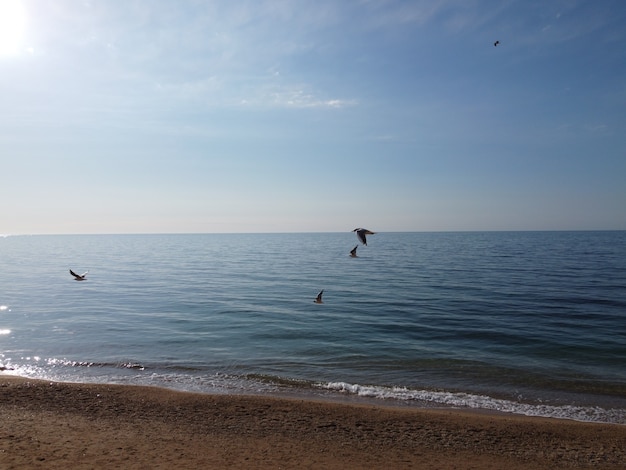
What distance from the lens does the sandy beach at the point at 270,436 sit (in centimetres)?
958

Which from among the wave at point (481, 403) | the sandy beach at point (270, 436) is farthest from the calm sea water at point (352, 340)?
the sandy beach at point (270, 436)

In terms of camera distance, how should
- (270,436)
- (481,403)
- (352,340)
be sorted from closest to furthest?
(270,436)
(481,403)
(352,340)

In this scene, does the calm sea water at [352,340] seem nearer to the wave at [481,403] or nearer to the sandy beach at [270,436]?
the wave at [481,403]

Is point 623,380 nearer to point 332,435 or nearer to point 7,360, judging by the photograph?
point 332,435

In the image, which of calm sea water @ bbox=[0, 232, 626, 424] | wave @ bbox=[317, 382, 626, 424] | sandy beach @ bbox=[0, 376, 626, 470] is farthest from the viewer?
calm sea water @ bbox=[0, 232, 626, 424]

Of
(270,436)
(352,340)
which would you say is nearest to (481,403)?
(270,436)

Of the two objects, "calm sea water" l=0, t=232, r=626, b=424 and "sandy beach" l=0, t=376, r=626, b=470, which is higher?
"sandy beach" l=0, t=376, r=626, b=470

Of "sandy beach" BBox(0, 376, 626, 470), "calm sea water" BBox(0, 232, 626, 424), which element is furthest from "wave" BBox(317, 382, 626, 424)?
"sandy beach" BBox(0, 376, 626, 470)

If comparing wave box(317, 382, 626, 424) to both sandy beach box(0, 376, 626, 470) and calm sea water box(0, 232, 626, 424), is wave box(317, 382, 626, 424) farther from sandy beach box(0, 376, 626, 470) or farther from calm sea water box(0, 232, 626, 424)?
sandy beach box(0, 376, 626, 470)

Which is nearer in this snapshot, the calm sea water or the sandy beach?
the sandy beach

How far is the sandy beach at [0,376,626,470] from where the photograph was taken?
9578mm

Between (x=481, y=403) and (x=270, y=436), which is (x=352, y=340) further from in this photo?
(x=270, y=436)

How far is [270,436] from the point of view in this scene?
1097 centimetres

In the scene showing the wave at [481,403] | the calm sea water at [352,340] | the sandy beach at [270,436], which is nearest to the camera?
the sandy beach at [270,436]
